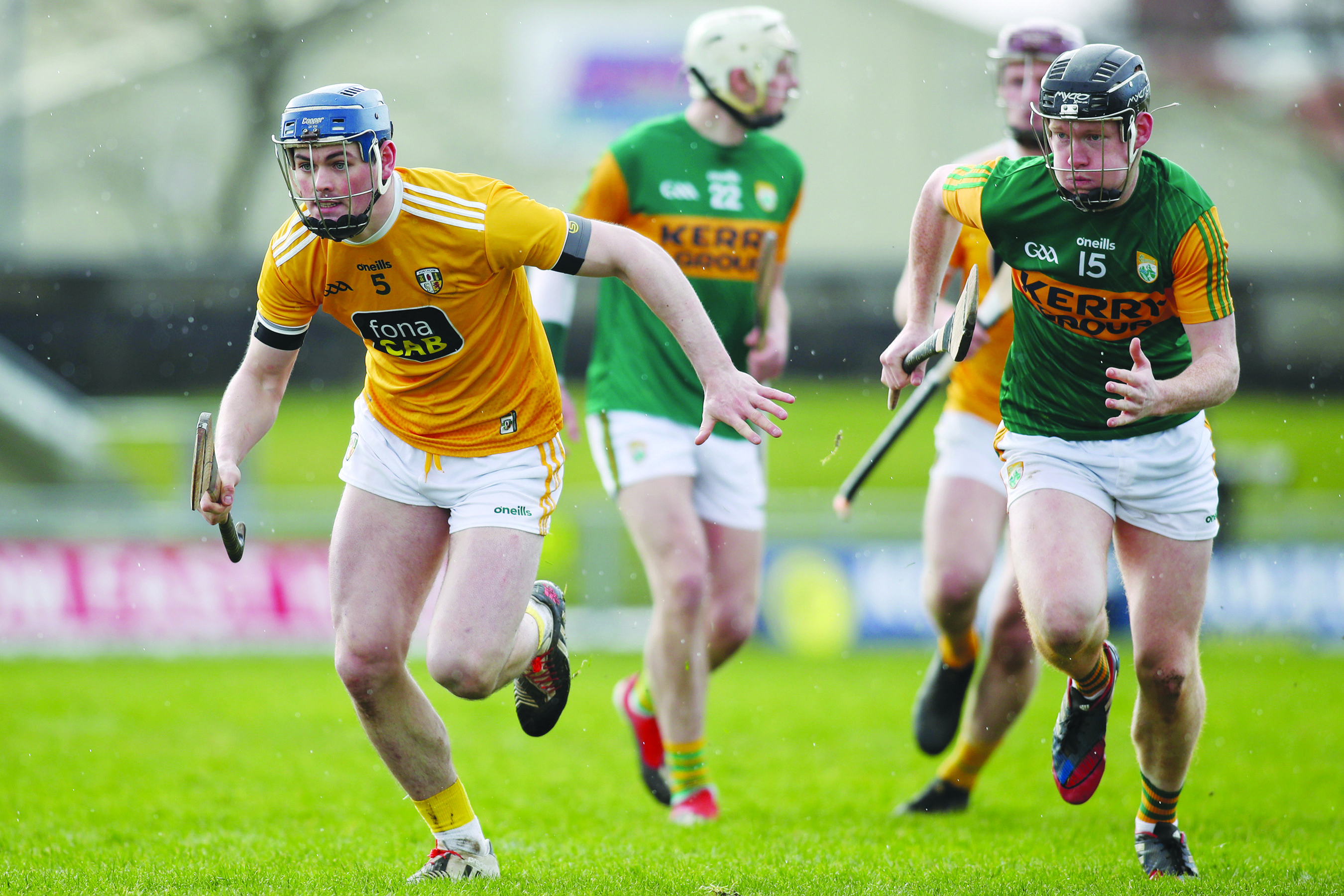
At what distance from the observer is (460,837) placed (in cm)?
447

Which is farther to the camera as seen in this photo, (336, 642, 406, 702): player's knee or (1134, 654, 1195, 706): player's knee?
(1134, 654, 1195, 706): player's knee

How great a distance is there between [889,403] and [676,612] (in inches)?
56.4

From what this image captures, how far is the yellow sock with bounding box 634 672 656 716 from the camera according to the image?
616cm

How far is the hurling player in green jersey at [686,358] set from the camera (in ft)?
18.6

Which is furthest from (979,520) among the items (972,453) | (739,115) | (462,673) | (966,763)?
(462,673)

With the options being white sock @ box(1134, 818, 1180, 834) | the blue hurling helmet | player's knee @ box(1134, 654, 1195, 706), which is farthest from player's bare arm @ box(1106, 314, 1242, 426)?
the blue hurling helmet

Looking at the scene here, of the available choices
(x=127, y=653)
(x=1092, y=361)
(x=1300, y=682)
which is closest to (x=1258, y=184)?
(x=1300, y=682)

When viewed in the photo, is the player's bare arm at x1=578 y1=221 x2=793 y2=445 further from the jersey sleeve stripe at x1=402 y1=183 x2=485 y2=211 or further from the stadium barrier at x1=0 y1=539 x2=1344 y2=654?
the stadium barrier at x1=0 y1=539 x2=1344 y2=654

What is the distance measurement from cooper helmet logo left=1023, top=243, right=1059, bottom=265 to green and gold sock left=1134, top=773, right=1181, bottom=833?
69.3 inches

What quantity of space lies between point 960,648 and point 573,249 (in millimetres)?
2781

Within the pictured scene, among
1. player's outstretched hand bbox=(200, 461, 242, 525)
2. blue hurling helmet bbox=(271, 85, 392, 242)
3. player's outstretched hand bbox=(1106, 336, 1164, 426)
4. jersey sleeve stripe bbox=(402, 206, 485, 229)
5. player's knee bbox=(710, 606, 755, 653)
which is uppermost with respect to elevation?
blue hurling helmet bbox=(271, 85, 392, 242)

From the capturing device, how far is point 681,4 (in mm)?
28234

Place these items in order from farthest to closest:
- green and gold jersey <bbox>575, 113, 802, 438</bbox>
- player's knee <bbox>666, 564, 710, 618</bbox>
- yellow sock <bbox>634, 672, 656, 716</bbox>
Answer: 1. yellow sock <bbox>634, 672, 656, 716</bbox>
2. green and gold jersey <bbox>575, 113, 802, 438</bbox>
3. player's knee <bbox>666, 564, 710, 618</bbox>

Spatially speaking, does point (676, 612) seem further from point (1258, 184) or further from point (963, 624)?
point (1258, 184)
